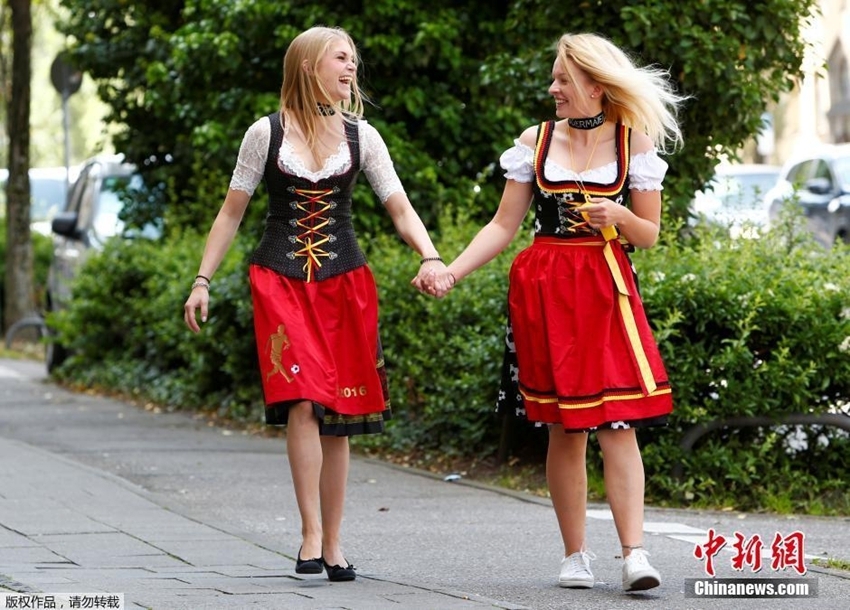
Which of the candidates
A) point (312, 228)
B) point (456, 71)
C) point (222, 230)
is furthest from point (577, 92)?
point (456, 71)

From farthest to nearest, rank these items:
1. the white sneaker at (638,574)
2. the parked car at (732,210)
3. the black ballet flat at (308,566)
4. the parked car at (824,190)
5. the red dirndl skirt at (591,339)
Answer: the parked car at (824,190) < the parked car at (732,210) < the black ballet flat at (308,566) < the red dirndl skirt at (591,339) < the white sneaker at (638,574)

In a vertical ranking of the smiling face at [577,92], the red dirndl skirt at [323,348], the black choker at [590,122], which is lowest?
the red dirndl skirt at [323,348]

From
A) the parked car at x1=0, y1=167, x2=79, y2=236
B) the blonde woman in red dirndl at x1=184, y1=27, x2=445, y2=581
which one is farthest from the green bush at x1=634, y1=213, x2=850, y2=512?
the parked car at x1=0, y1=167, x2=79, y2=236

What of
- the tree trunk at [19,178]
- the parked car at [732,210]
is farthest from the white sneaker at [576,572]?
the tree trunk at [19,178]

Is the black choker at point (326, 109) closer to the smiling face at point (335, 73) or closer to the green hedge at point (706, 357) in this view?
the smiling face at point (335, 73)

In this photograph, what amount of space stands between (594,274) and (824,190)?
15.7 meters

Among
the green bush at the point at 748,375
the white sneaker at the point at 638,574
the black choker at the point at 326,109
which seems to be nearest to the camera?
the white sneaker at the point at 638,574

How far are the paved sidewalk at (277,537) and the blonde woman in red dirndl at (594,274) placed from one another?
0.47 meters

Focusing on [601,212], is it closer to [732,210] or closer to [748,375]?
[748,375]

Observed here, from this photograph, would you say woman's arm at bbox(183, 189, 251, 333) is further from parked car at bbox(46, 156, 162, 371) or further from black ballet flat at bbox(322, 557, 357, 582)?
parked car at bbox(46, 156, 162, 371)

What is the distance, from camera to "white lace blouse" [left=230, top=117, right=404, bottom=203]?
5699 mm

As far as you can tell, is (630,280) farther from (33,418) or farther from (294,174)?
(33,418)

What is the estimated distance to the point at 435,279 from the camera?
5684 millimetres

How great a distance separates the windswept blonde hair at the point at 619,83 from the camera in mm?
5457
